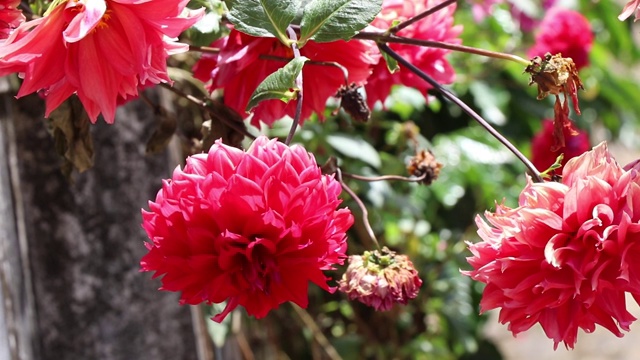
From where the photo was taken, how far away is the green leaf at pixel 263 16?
2.32 ft

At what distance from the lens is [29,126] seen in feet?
3.98

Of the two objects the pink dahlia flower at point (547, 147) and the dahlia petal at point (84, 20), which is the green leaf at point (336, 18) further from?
the pink dahlia flower at point (547, 147)

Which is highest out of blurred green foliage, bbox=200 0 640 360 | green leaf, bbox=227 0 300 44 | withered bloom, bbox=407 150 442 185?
green leaf, bbox=227 0 300 44

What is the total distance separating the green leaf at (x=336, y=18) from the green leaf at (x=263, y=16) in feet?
0.04

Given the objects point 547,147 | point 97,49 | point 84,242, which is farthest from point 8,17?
point 547,147

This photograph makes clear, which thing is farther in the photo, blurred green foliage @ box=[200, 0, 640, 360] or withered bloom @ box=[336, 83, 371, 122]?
blurred green foliage @ box=[200, 0, 640, 360]

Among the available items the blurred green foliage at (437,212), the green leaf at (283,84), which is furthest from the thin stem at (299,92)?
the blurred green foliage at (437,212)

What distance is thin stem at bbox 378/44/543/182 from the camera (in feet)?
2.23

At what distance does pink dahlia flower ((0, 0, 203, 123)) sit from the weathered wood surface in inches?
21.4

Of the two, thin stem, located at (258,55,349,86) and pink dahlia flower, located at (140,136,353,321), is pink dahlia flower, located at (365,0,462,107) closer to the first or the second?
thin stem, located at (258,55,349,86)

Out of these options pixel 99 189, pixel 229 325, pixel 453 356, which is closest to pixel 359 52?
pixel 99 189

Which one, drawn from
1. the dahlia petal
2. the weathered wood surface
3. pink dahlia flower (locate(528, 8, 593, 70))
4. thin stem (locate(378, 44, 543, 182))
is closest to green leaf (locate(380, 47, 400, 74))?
thin stem (locate(378, 44, 543, 182))

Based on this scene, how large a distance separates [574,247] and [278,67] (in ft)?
0.95

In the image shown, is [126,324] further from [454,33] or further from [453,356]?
[453,356]
